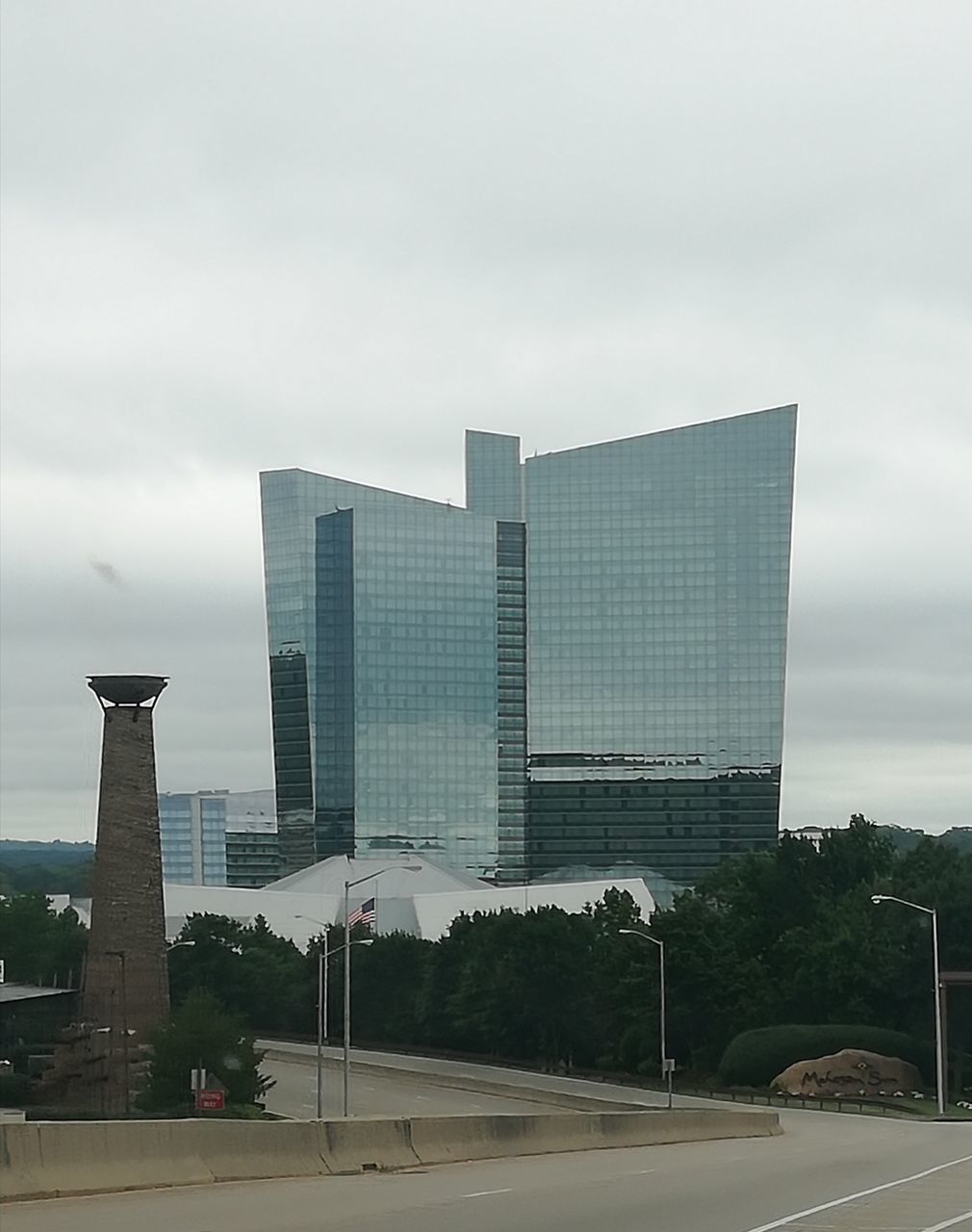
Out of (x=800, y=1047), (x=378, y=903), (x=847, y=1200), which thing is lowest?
(x=800, y=1047)

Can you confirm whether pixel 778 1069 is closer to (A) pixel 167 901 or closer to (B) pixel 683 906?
(B) pixel 683 906

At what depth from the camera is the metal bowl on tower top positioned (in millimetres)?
87438

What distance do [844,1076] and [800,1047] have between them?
4.91 m

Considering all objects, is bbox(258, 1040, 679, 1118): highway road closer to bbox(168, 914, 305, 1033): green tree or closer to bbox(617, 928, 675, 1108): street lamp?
bbox(617, 928, 675, 1108): street lamp

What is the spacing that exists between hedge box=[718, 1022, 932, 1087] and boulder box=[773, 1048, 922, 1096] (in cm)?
217

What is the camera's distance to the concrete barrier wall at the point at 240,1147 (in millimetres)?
19312

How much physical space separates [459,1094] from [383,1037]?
39.5 metres

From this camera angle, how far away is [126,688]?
87562 millimetres

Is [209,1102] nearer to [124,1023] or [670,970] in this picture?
[124,1023]

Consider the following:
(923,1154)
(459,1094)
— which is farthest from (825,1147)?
(459,1094)

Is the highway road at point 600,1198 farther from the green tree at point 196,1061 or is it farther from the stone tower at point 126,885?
the stone tower at point 126,885

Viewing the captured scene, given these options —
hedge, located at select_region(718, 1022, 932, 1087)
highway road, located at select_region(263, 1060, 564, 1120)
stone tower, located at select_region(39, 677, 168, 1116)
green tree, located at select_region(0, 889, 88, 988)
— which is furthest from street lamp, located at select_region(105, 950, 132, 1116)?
green tree, located at select_region(0, 889, 88, 988)

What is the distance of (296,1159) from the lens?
24.5 m

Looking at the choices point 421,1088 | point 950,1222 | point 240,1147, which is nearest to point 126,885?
point 421,1088
